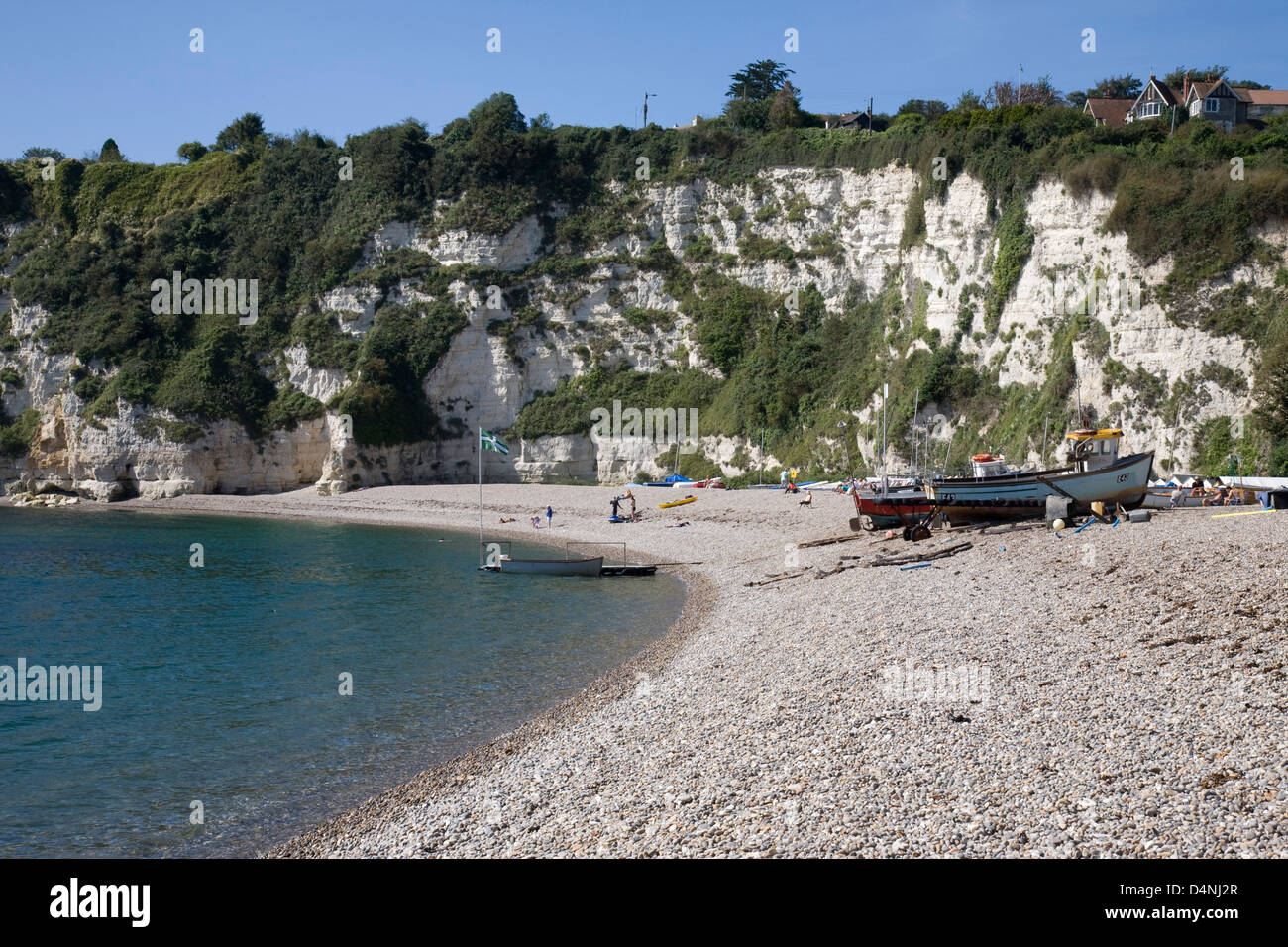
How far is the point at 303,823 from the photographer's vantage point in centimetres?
1150

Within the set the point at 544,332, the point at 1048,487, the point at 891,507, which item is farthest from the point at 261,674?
the point at 544,332

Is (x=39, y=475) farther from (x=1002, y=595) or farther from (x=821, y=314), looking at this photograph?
(x=1002, y=595)

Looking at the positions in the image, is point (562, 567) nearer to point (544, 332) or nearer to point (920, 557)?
point (920, 557)

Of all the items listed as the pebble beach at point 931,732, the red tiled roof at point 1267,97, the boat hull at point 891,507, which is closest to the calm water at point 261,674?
the pebble beach at point 931,732

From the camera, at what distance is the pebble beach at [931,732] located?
331 inches

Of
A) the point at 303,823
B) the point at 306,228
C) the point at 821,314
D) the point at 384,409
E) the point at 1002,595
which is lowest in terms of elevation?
the point at 303,823

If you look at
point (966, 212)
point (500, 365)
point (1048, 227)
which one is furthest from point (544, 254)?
point (1048, 227)

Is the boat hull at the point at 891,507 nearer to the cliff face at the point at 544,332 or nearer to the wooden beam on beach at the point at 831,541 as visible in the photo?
the wooden beam on beach at the point at 831,541

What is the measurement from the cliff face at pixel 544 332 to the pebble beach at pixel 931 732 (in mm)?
30483

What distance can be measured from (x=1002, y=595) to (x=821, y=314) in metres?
39.9

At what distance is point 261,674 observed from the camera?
61.9 feet

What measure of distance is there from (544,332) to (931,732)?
53307 millimetres

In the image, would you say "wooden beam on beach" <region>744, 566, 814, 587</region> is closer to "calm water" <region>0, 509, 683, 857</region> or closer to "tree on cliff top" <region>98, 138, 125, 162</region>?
"calm water" <region>0, 509, 683, 857</region>

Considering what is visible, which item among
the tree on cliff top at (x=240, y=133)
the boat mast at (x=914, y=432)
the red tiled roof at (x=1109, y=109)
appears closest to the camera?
the boat mast at (x=914, y=432)
